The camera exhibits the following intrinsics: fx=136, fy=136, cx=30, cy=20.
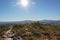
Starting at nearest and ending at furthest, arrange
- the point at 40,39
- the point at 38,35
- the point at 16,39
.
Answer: the point at 16,39
the point at 40,39
the point at 38,35

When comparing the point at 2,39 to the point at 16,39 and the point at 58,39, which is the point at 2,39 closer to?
the point at 16,39

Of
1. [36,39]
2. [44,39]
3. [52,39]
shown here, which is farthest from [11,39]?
[52,39]

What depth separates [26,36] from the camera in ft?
44.2

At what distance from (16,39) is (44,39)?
2705mm

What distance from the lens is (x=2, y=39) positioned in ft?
40.8

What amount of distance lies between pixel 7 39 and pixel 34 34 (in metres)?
3.52

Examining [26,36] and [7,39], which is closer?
[7,39]

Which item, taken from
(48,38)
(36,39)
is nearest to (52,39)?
(48,38)

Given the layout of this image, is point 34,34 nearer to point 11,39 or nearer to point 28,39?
point 28,39

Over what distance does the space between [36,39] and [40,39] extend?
1.32ft

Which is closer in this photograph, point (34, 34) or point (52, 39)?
point (52, 39)

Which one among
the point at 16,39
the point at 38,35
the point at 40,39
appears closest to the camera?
the point at 16,39

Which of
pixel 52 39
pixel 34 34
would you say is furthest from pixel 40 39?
pixel 34 34

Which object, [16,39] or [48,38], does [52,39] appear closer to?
[48,38]
